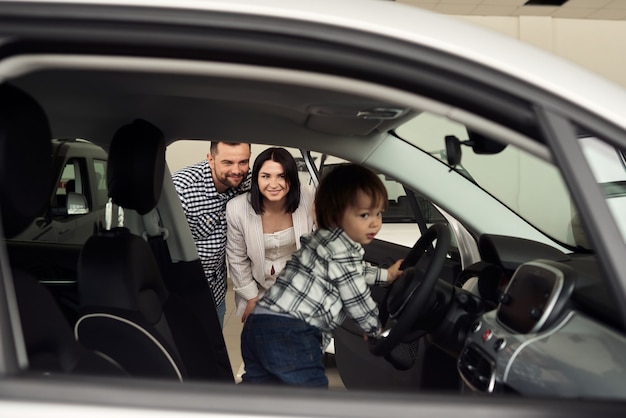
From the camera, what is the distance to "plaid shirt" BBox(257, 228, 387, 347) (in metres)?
1.74

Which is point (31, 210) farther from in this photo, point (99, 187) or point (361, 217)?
point (99, 187)

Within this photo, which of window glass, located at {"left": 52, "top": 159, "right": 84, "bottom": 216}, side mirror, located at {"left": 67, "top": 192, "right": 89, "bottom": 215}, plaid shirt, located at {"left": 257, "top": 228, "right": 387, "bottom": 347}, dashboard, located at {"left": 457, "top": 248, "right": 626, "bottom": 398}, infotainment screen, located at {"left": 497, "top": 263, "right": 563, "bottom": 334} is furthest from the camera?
window glass, located at {"left": 52, "top": 159, "right": 84, "bottom": 216}

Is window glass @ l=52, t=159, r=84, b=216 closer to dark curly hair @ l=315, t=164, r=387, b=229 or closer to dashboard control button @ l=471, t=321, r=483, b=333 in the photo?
dark curly hair @ l=315, t=164, r=387, b=229

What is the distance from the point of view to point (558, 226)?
2.14 meters

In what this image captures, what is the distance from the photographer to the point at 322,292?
1.76m

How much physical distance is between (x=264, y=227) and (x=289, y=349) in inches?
39.3

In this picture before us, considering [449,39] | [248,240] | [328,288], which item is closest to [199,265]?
[248,240]

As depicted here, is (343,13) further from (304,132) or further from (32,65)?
(304,132)

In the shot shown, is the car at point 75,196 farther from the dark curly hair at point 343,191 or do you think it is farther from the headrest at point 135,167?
the dark curly hair at point 343,191

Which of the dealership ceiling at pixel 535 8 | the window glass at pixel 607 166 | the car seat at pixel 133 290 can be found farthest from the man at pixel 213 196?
the dealership ceiling at pixel 535 8

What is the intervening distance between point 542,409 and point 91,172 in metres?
3.59

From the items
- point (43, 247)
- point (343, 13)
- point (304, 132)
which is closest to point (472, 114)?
point (343, 13)

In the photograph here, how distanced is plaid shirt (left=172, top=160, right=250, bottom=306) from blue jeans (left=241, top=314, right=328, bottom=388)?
3.29 feet

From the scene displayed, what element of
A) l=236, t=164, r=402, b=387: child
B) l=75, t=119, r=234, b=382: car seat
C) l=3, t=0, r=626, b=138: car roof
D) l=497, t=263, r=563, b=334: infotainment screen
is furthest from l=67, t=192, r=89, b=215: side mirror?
l=3, t=0, r=626, b=138: car roof
